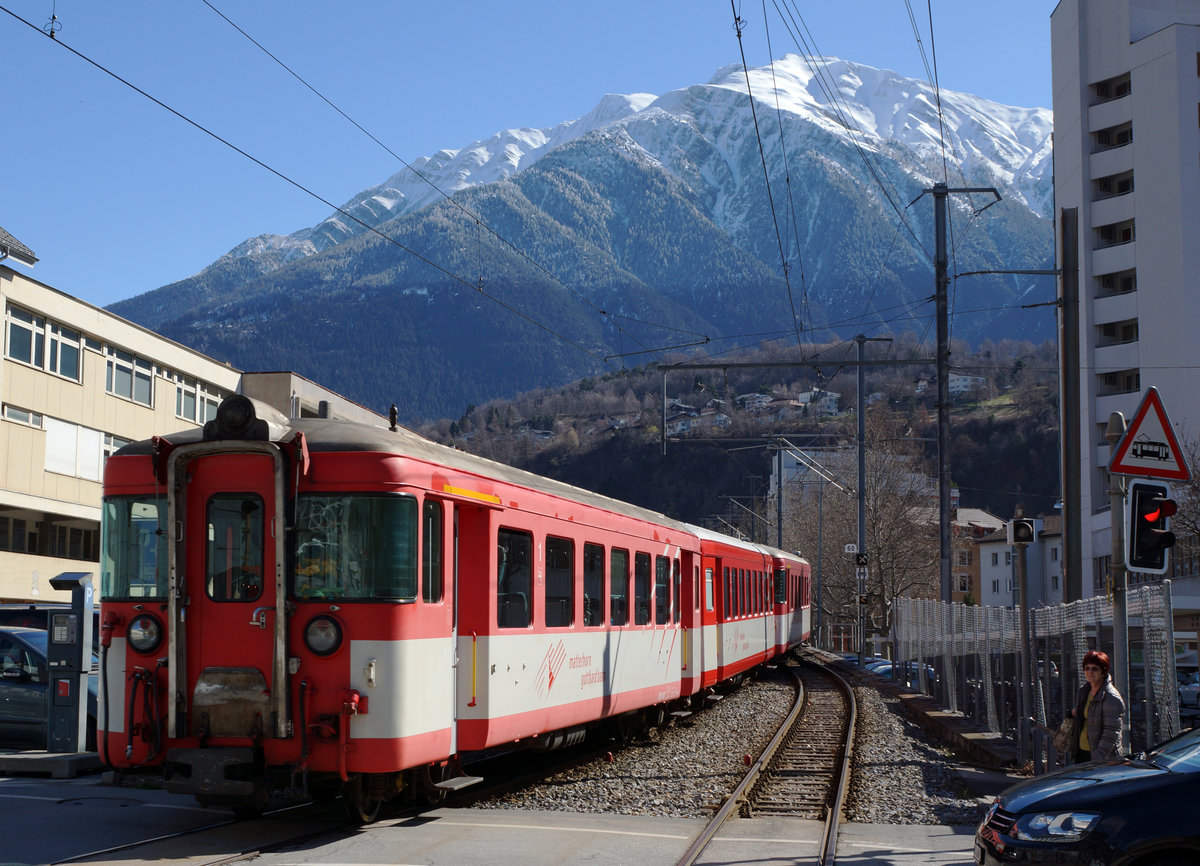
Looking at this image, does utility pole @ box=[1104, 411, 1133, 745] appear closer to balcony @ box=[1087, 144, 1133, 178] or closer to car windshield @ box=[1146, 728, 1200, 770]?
car windshield @ box=[1146, 728, 1200, 770]

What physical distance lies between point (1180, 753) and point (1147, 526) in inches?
111

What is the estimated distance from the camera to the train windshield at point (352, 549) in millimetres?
9531

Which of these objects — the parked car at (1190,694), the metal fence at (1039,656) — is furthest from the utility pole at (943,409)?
the parked car at (1190,694)

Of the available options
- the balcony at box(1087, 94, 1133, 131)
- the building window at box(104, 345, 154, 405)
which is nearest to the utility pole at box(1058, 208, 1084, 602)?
the building window at box(104, 345, 154, 405)

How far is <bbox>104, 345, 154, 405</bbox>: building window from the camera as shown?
41375 millimetres

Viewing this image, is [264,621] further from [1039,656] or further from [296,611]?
[1039,656]

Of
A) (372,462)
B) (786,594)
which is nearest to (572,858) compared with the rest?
(372,462)

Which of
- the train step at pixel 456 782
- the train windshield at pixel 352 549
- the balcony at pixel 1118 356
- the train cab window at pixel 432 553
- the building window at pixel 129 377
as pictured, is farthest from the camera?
the balcony at pixel 1118 356

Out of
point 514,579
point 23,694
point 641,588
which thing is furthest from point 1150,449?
point 23,694

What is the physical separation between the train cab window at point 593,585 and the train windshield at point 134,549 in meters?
4.94

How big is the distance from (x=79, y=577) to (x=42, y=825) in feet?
13.5

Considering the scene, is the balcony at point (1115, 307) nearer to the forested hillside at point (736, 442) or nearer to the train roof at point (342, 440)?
the forested hillside at point (736, 442)

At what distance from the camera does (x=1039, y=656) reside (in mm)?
19688

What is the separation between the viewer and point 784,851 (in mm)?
9578
